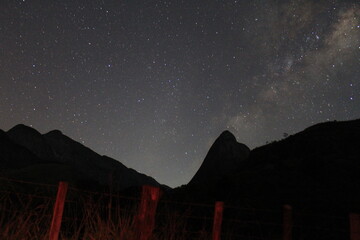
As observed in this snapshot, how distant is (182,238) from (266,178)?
28.9m

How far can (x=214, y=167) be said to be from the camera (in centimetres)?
7956

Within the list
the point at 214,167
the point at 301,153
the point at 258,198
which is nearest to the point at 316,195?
the point at 258,198

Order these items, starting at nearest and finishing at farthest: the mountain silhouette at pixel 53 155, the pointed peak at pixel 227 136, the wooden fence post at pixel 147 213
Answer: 1. the wooden fence post at pixel 147 213
2. the pointed peak at pixel 227 136
3. the mountain silhouette at pixel 53 155

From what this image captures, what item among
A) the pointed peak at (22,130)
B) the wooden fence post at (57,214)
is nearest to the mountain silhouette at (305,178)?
the wooden fence post at (57,214)

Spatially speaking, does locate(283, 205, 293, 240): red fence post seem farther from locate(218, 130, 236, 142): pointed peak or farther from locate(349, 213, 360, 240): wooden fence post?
locate(218, 130, 236, 142): pointed peak

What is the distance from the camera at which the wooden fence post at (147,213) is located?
4.88 metres

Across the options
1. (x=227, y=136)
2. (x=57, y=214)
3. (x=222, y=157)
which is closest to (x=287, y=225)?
(x=57, y=214)

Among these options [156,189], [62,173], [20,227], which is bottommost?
[20,227]

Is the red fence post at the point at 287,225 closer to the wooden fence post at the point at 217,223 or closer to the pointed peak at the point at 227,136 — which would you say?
the wooden fence post at the point at 217,223

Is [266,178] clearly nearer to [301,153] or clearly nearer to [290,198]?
[290,198]

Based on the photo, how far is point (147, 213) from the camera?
5.03m

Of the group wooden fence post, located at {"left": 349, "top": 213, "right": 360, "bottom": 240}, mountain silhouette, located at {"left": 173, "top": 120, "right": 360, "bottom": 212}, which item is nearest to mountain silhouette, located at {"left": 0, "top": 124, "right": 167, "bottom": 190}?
mountain silhouette, located at {"left": 173, "top": 120, "right": 360, "bottom": 212}

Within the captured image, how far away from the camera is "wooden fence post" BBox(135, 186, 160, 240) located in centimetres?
488

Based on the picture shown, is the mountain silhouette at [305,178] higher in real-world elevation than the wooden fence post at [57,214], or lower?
higher
